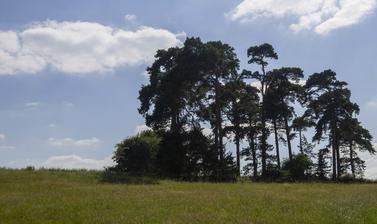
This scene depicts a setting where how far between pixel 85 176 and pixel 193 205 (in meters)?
17.9

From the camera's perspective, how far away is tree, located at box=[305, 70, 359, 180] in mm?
60531

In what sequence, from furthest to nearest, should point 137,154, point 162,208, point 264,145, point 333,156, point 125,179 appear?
point 333,156, point 264,145, point 137,154, point 125,179, point 162,208

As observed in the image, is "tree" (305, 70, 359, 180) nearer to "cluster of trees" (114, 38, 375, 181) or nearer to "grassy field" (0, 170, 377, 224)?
"cluster of trees" (114, 38, 375, 181)

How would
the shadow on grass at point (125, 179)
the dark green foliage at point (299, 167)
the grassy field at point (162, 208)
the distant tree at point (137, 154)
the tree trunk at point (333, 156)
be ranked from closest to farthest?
the grassy field at point (162, 208) < the shadow on grass at point (125, 179) < the distant tree at point (137, 154) < the dark green foliage at point (299, 167) < the tree trunk at point (333, 156)

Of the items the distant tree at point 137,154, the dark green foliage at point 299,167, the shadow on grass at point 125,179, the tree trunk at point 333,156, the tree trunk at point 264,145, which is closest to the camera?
the shadow on grass at point 125,179

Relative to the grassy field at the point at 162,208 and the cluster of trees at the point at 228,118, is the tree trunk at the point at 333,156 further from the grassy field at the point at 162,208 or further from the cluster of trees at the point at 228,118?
the grassy field at the point at 162,208

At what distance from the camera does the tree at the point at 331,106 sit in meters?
60.5

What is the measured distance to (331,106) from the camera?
199 feet

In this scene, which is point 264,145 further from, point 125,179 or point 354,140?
point 125,179

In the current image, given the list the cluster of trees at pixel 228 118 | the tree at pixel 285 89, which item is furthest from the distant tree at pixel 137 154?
the tree at pixel 285 89

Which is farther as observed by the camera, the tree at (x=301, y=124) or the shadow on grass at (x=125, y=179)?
the tree at (x=301, y=124)

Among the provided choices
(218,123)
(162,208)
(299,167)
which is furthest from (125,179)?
(299,167)

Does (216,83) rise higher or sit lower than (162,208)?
higher

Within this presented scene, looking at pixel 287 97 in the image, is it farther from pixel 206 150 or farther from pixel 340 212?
pixel 340 212
